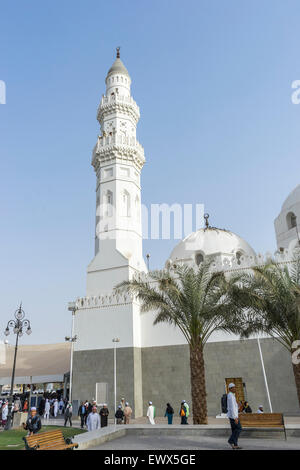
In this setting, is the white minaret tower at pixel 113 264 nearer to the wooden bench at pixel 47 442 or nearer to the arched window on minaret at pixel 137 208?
the arched window on minaret at pixel 137 208

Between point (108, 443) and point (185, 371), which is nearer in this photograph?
point (108, 443)

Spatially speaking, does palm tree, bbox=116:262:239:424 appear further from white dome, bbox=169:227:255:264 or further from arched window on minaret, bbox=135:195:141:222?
arched window on minaret, bbox=135:195:141:222

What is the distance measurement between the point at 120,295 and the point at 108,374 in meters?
4.49

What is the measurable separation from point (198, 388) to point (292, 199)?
651 inches

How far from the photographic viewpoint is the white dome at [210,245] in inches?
949

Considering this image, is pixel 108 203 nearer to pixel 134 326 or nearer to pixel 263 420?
pixel 134 326

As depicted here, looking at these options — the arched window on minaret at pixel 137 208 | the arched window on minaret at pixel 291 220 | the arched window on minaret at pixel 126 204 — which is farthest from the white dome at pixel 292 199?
the arched window on minaret at pixel 126 204

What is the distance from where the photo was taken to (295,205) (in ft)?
77.8

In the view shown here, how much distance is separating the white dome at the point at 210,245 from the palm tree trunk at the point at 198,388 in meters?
11.8

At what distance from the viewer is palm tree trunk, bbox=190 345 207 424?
11.9 metres

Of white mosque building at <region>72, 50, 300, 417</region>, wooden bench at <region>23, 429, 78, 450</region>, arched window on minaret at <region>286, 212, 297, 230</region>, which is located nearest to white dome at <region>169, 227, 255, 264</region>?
white mosque building at <region>72, 50, 300, 417</region>

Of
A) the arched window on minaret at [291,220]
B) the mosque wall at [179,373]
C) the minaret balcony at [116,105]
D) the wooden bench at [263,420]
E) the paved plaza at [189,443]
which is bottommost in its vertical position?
the paved plaza at [189,443]
